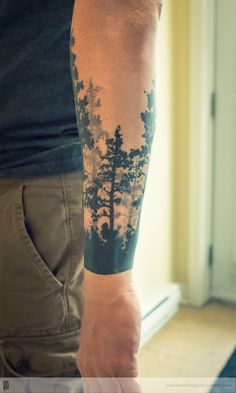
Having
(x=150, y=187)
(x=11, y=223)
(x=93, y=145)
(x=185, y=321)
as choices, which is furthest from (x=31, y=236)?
(x=185, y=321)

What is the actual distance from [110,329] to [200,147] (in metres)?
1.60

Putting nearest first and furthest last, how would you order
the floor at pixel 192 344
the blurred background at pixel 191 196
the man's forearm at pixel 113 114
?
the man's forearm at pixel 113 114 → the floor at pixel 192 344 → the blurred background at pixel 191 196

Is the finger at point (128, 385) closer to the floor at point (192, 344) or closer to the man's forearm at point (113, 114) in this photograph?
the man's forearm at point (113, 114)

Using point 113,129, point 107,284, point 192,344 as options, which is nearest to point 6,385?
point 107,284

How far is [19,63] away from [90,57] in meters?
0.19

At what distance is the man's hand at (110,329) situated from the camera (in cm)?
45

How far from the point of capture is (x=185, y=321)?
1978mm

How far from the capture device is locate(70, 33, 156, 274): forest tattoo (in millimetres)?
469

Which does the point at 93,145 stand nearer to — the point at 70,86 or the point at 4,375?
the point at 70,86

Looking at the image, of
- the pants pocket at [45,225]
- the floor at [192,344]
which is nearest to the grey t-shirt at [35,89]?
the pants pocket at [45,225]

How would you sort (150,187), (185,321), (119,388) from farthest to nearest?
(185,321) → (150,187) → (119,388)

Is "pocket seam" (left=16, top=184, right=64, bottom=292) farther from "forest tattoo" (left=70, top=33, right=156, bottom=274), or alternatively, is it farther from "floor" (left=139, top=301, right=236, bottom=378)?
"floor" (left=139, top=301, right=236, bottom=378)

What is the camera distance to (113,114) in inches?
17.8

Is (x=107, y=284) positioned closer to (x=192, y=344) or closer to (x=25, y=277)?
(x=25, y=277)
